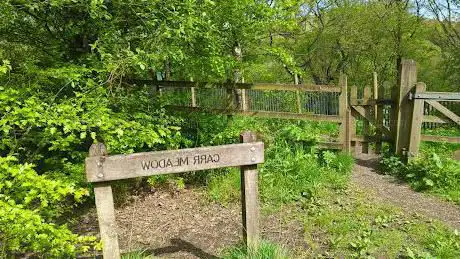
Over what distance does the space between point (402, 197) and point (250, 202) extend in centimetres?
320

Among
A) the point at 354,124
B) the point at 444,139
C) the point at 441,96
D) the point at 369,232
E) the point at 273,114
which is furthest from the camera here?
the point at 354,124

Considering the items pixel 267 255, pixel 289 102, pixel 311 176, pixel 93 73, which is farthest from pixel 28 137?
pixel 289 102

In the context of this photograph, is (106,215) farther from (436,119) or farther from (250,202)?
(436,119)

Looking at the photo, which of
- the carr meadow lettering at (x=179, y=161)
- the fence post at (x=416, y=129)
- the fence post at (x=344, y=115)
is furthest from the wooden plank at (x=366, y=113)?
the carr meadow lettering at (x=179, y=161)

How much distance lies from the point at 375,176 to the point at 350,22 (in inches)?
449

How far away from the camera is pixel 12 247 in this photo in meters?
3.21

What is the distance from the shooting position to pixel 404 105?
6832 millimetres

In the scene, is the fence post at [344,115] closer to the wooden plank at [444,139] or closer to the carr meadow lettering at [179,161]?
the wooden plank at [444,139]

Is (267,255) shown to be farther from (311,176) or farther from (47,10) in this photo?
(47,10)

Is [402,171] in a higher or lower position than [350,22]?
lower


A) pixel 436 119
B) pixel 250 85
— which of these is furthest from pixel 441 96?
pixel 250 85

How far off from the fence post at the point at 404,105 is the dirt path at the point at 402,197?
0.67m

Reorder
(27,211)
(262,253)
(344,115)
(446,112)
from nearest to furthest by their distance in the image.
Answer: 1. (27,211)
2. (262,253)
3. (446,112)
4. (344,115)

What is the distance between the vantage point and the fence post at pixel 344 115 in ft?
23.5
